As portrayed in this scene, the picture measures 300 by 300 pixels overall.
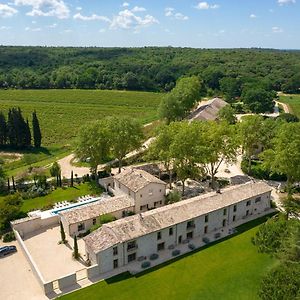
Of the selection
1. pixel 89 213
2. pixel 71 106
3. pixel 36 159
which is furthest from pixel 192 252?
pixel 71 106

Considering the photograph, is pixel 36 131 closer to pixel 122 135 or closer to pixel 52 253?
pixel 122 135

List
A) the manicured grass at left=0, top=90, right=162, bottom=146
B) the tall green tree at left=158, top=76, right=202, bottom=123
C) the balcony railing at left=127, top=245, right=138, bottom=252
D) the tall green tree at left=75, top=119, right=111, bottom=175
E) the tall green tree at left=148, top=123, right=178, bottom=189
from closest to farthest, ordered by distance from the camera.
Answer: the balcony railing at left=127, top=245, right=138, bottom=252 < the tall green tree at left=148, top=123, right=178, bottom=189 < the tall green tree at left=75, top=119, right=111, bottom=175 < the tall green tree at left=158, top=76, right=202, bottom=123 < the manicured grass at left=0, top=90, right=162, bottom=146

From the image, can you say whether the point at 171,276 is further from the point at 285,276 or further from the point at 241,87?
the point at 241,87

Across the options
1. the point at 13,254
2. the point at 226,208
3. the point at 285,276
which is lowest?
the point at 13,254

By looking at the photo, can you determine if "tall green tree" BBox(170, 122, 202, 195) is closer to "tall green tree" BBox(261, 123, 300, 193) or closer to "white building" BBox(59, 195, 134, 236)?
"white building" BBox(59, 195, 134, 236)

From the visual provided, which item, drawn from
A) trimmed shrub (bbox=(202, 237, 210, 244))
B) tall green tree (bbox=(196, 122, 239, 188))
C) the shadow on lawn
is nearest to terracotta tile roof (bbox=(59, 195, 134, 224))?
the shadow on lawn

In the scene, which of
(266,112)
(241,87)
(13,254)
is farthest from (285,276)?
(241,87)
